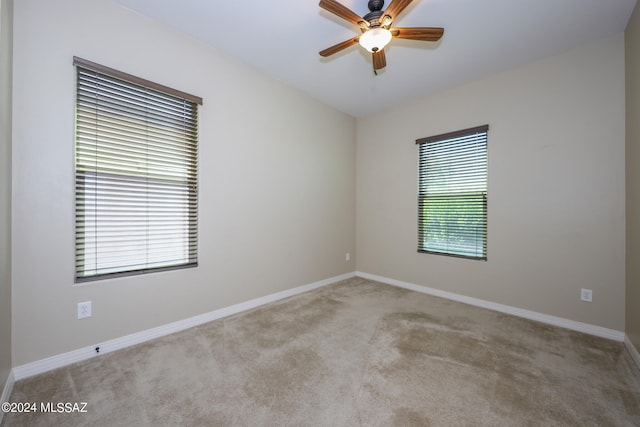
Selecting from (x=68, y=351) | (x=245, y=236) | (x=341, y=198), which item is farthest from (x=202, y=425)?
(x=341, y=198)

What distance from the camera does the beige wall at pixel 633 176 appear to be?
210 cm

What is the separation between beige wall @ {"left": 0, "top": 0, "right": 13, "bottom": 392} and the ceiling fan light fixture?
2250 millimetres

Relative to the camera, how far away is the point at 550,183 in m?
2.81

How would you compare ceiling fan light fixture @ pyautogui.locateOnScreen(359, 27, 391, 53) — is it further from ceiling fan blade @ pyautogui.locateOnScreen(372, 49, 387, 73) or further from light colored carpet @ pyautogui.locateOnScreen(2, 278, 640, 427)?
light colored carpet @ pyautogui.locateOnScreen(2, 278, 640, 427)

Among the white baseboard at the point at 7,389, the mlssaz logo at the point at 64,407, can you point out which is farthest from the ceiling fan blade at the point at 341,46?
the white baseboard at the point at 7,389

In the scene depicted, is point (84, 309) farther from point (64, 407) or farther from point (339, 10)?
point (339, 10)

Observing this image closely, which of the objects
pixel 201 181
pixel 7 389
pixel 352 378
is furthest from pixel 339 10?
pixel 7 389

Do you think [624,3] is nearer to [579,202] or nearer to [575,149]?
[575,149]

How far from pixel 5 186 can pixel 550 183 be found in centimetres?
456

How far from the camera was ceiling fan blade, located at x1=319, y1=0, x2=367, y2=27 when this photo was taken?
68.9 inches

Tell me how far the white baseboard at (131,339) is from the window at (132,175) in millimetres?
543

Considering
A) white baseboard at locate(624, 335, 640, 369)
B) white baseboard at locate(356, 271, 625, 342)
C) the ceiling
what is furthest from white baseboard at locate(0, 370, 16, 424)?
white baseboard at locate(624, 335, 640, 369)

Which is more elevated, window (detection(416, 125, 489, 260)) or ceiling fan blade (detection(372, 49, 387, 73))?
ceiling fan blade (detection(372, 49, 387, 73))

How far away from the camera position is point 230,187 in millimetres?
2936
